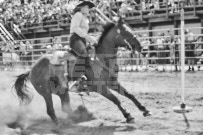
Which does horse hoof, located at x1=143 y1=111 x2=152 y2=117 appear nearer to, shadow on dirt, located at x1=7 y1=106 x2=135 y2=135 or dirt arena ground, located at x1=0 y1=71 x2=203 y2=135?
dirt arena ground, located at x1=0 y1=71 x2=203 y2=135

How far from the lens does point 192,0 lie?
1554 cm

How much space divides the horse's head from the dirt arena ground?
130cm

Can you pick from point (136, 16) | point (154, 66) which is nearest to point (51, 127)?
point (154, 66)

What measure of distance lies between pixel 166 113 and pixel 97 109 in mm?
1507

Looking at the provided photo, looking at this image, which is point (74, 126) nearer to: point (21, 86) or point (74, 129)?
point (74, 129)

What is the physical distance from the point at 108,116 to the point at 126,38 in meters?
1.52

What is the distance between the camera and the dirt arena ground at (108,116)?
4.86 metres

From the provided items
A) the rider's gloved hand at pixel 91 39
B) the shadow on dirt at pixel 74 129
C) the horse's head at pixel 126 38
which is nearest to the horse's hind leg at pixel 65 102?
the shadow on dirt at pixel 74 129

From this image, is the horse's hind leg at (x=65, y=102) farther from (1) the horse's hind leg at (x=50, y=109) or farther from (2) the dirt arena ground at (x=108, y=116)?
(1) the horse's hind leg at (x=50, y=109)

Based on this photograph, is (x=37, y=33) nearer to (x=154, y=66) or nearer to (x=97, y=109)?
(x=154, y=66)

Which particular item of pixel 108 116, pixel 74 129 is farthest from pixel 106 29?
pixel 74 129

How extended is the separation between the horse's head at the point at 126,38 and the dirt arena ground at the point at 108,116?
1304 millimetres

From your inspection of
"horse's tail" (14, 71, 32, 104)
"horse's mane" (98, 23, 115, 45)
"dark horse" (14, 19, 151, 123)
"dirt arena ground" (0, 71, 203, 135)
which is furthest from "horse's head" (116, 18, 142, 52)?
"horse's tail" (14, 71, 32, 104)

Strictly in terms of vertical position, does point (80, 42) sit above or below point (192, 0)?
below
